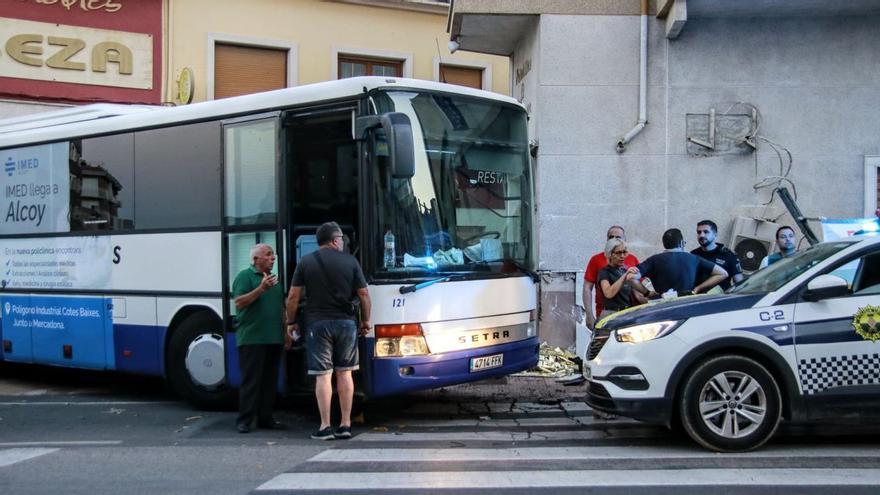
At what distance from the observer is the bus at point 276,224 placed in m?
7.53

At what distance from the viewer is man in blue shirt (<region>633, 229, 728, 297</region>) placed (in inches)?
343

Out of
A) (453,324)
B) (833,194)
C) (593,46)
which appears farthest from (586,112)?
(453,324)

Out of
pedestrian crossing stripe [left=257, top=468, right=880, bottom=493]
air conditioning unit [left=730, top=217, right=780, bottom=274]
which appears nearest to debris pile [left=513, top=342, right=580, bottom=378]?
air conditioning unit [left=730, top=217, right=780, bottom=274]

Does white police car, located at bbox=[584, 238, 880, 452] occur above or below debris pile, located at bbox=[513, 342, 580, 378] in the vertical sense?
above

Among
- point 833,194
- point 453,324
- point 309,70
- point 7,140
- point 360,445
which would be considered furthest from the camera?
point 309,70

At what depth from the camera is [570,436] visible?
749 cm

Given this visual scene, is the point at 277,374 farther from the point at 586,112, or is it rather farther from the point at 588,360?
the point at 586,112

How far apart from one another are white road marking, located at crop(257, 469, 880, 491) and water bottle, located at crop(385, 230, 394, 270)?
1942 millimetres

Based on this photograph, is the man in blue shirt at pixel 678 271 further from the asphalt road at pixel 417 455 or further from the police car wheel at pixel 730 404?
the police car wheel at pixel 730 404

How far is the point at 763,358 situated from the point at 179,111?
6.10m

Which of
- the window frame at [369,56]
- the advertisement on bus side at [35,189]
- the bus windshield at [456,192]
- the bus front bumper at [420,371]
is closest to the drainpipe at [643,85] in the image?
the bus windshield at [456,192]

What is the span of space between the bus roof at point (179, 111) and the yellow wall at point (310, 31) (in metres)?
6.85

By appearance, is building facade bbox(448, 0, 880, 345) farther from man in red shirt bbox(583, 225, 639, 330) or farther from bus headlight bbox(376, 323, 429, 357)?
bus headlight bbox(376, 323, 429, 357)

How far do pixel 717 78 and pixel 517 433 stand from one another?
6984mm
